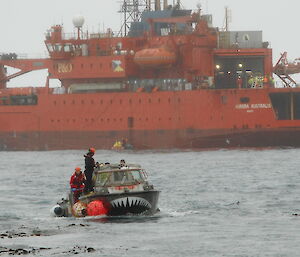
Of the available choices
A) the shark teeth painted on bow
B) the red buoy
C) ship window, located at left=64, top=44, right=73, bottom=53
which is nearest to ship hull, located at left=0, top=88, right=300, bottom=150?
ship window, located at left=64, top=44, right=73, bottom=53

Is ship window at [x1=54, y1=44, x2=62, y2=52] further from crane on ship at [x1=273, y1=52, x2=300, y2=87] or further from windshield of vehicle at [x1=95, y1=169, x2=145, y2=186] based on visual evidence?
windshield of vehicle at [x1=95, y1=169, x2=145, y2=186]

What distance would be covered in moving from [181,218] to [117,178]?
3.04 m

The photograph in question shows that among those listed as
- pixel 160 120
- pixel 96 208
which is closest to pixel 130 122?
pixel 160 120

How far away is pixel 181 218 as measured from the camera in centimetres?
4309

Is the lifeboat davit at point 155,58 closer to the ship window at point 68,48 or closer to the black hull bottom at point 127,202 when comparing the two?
the ship window at point 68,48

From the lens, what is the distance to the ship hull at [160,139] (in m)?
93.1

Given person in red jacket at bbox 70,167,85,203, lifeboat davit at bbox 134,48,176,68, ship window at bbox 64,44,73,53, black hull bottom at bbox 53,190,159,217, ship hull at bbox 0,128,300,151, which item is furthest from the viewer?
ship window at bbox 64,44,73,53

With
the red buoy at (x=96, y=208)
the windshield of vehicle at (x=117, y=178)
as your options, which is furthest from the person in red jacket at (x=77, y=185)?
the red buoy at (x=96, y=208)

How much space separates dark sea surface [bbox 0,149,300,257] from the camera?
35688 mm

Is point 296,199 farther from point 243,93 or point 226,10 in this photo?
point 226,10

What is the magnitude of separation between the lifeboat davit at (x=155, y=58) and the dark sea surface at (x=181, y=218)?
2166 cm

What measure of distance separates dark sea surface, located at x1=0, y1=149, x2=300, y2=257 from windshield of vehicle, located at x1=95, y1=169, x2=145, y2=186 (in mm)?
1365

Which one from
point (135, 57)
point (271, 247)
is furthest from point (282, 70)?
point (271, 247)

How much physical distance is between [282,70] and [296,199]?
5063 cm
